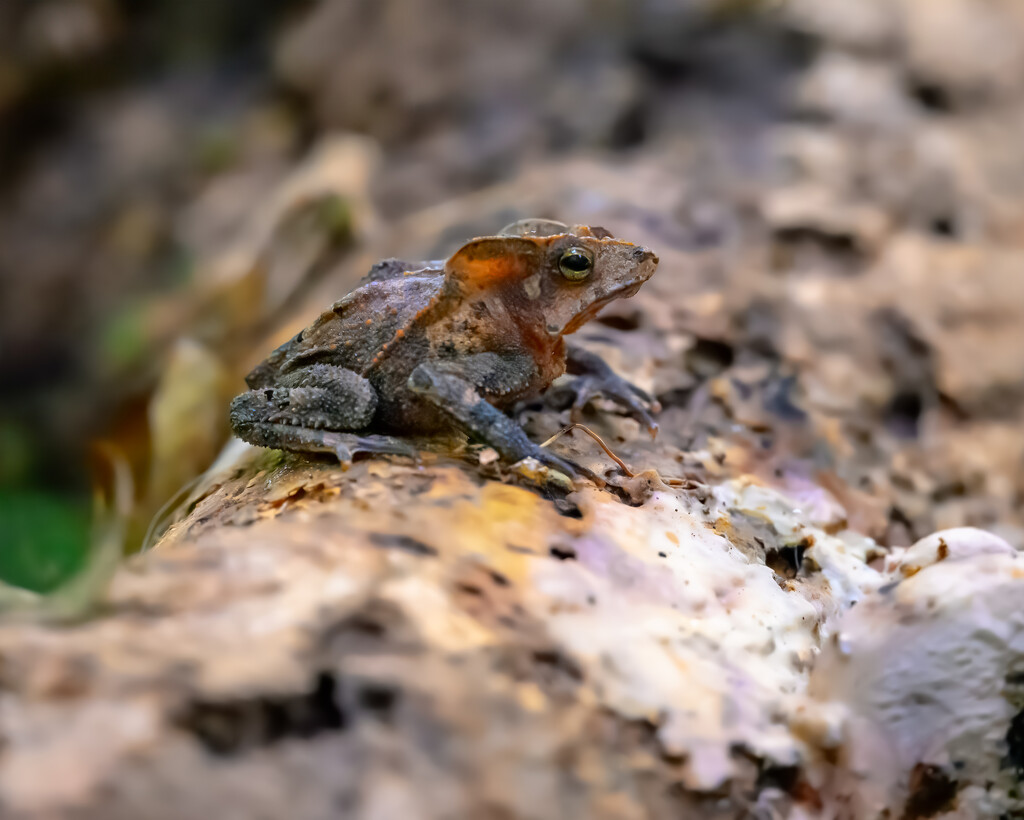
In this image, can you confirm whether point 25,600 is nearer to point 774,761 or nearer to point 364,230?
point 774,761

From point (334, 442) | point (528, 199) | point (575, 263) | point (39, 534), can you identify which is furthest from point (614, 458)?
point (39, 534)

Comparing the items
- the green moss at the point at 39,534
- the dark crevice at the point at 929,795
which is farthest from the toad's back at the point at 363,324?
the dark crevice at the point at 929,795

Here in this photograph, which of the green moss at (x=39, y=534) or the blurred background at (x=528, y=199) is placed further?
the green moss at (x=39, y=534)

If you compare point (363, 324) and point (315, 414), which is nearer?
point (315, 414)

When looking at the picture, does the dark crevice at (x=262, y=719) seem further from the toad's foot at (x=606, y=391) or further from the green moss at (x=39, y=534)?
the green moss at (x=39, y=534)

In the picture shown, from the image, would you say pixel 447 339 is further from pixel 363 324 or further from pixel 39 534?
pixel 39 534
